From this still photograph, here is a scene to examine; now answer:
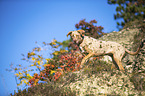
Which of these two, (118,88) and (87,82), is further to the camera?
(87,82)

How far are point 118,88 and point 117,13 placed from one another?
14142 millimetres

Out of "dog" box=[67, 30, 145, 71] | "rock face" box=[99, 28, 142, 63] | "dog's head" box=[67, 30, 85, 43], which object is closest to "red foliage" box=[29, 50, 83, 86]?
"dog" box=[67, 30, 145, 71]

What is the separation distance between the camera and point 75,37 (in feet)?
22.2

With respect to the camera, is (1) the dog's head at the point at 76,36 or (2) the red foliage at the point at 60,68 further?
(2) the red foliage at the point at 60,68

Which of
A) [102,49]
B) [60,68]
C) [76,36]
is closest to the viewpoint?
[76,36]

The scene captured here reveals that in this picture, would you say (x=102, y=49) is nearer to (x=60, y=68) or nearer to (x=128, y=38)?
(x=60, y=68)

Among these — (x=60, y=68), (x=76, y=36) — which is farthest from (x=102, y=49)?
(x=60, y=68)

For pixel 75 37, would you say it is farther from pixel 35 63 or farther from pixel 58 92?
pixel 35 63

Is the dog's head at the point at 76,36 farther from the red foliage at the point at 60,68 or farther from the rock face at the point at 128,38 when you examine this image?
the rock face at the point at 128,38

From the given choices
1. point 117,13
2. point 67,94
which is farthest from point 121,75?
point 117,13

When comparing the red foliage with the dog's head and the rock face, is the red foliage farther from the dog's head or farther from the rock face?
the rock face

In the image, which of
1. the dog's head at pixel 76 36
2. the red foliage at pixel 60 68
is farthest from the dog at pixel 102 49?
the red foliage at pixel 60 68

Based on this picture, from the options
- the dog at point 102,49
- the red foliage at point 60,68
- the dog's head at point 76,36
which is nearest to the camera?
the dog's head at point 76,36

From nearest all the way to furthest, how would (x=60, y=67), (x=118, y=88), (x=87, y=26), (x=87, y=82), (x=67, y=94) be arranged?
(x=67, y=94)
(x=118, y=88)
(x=87, y=82)
(x=60, y=67)
(x=87, y=26)
